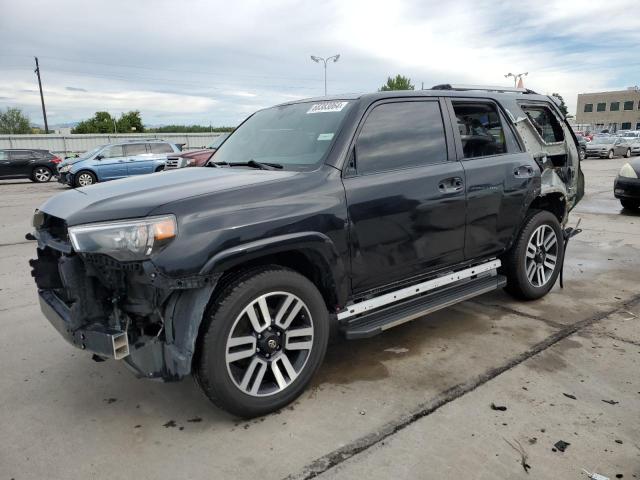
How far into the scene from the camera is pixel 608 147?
28.9 m

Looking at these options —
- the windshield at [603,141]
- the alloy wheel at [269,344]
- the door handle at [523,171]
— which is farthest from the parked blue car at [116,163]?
the windshield at [603,141]

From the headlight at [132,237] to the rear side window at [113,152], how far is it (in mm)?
17119

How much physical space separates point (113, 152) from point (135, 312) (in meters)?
17.3

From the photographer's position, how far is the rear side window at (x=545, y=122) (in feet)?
15.6

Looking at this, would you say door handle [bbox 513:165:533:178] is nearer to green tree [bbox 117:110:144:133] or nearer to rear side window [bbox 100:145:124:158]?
rear side window [bbox 100:145:124:158]

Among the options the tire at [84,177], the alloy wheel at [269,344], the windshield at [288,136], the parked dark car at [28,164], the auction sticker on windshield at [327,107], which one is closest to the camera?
the alloy wheel at [269,344]

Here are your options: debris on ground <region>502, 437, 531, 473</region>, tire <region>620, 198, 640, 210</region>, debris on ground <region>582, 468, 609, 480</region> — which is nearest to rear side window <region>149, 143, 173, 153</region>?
tire <region>620, 198, 640, 210</region>

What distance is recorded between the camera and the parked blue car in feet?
57.9

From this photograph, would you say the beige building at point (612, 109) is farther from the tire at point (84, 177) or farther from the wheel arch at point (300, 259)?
the wheel arch at point (300, 259)

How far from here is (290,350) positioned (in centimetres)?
301

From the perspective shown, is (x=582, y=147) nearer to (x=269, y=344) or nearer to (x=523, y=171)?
(x=523, y=171)

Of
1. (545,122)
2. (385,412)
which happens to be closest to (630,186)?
(545,122)

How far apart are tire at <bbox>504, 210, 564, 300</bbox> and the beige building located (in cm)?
11019

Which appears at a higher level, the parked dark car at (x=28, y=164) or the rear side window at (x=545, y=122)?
the rear side window at (x=545, y=122)
